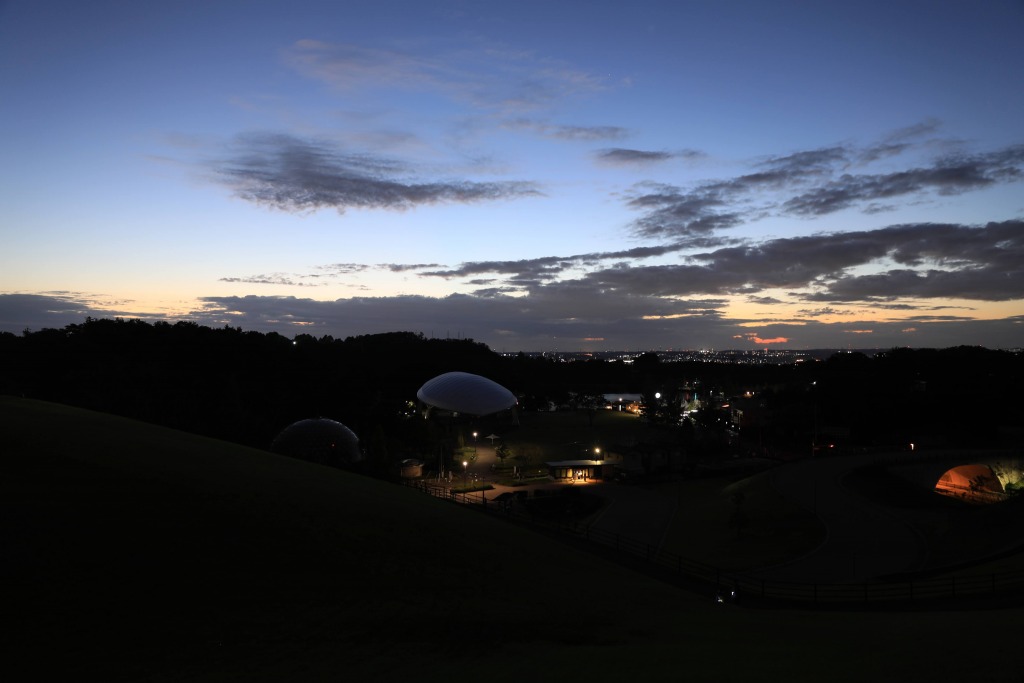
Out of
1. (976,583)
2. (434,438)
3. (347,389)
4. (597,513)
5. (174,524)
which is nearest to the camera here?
(174,524)

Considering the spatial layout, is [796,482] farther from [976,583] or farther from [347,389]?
[347,389]

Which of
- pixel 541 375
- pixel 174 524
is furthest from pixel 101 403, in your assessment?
pixel 541 375

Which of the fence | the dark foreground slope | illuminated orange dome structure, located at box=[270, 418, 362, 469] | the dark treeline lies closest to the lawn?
Result: the dark treeline

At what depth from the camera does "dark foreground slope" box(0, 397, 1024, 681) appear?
29.5 ft

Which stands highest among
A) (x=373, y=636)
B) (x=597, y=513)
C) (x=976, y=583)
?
(x=373, y=636)

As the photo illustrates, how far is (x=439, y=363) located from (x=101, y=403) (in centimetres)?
6541

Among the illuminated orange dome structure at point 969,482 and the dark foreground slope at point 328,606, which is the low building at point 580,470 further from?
the dark foreground slope at point 328,606

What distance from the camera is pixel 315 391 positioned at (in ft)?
215

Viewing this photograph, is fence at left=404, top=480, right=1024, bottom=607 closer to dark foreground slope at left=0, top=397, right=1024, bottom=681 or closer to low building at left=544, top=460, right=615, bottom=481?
dark foreground slope at left=0, top=397, right=1024, bottom=681

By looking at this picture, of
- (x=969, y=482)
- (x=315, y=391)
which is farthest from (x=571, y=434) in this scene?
(x=969, y=482)

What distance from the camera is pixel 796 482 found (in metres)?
40.2

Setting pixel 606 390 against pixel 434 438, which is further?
pixel 606 390

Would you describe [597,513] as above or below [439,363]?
below

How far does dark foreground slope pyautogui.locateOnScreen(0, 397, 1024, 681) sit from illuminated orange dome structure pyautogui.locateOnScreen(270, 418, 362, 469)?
2122 cm
